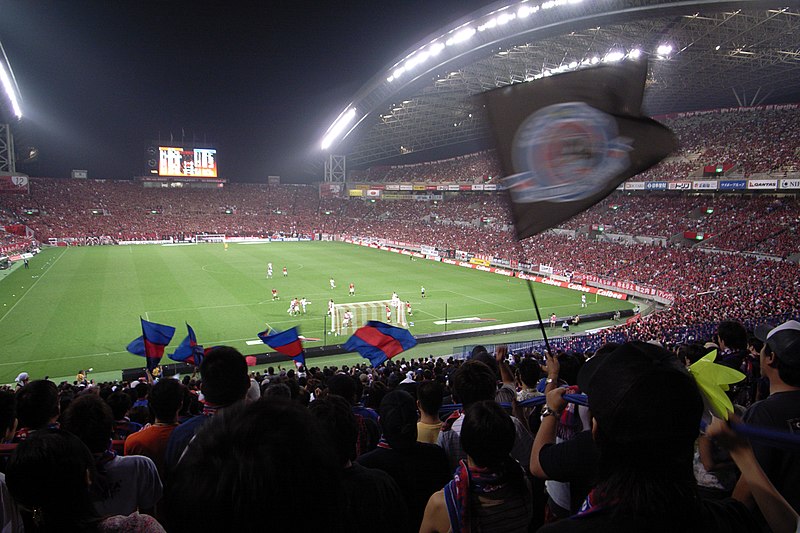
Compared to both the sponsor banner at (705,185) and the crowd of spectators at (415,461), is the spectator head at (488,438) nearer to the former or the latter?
the crowd of spectators at (415,461)

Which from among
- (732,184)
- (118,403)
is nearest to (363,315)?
(118,403)

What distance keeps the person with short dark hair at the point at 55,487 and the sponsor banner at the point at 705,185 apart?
49.9m

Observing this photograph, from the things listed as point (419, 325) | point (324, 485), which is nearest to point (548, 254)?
point (419, 325)

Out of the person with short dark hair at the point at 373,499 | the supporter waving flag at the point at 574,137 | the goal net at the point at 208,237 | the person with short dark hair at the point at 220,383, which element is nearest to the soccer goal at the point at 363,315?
the person with short dark hair at the point at 220,383

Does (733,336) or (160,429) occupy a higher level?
(733,336)

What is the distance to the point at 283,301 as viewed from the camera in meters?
33.7

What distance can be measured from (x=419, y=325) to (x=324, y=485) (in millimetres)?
27323

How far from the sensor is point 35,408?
429cm

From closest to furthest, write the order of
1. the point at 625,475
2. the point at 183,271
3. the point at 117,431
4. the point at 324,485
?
the point at 324,485 < the point at 625,475 < the point at 117,431 < the point at 183,271

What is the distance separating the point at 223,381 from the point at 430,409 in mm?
1797

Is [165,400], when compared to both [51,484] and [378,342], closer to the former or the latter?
[51,484]

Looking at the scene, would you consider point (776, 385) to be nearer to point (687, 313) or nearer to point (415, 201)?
point (687, 313)

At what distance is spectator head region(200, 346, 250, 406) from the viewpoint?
13.8ft

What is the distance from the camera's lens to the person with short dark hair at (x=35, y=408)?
4.29m
